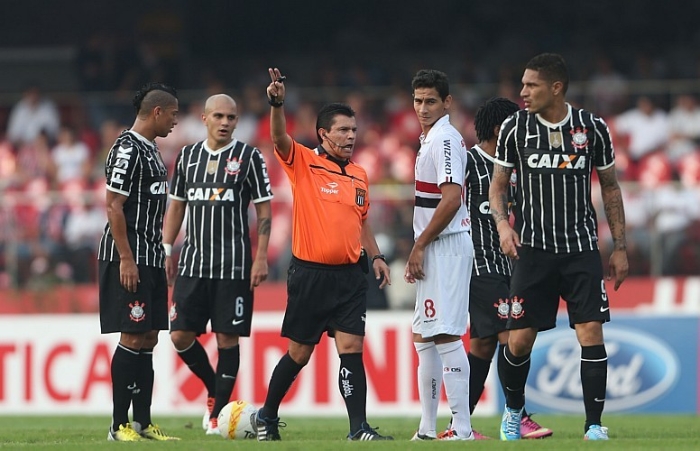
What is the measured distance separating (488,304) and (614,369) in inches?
193

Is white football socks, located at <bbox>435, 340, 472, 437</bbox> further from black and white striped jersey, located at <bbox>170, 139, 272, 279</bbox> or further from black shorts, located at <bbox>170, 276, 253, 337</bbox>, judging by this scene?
black and white striped jersey, located at <bbox>170, 139, 272, 279</bbox>

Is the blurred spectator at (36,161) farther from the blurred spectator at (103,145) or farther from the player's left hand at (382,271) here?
the player's left hand at (382,271)

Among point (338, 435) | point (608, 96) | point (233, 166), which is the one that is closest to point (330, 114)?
point (233, 166)

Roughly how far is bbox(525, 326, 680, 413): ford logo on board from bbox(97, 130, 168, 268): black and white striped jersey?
5897mm

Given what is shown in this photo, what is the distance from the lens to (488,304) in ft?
30.8

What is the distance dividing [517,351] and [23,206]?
9.45m

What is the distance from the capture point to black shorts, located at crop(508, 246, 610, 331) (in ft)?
26.8

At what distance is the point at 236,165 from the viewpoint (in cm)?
996

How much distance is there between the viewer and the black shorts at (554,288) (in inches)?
322

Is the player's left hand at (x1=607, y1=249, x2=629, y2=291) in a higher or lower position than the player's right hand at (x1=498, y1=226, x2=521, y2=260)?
lower

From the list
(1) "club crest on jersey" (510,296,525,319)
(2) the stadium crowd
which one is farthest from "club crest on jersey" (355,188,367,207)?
(2) the stadium crowd

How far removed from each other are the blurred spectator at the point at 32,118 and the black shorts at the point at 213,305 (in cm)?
1132

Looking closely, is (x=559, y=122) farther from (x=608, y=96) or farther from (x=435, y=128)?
(x=608, y=96)

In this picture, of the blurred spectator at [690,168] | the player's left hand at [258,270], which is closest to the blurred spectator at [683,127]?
the blurred spectator at [690,168]
